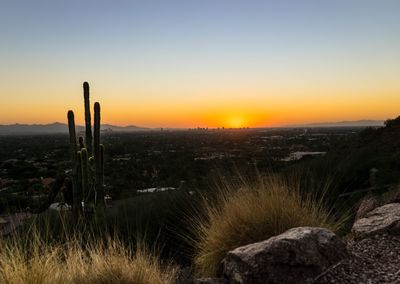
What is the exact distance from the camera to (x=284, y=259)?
17.7 feet

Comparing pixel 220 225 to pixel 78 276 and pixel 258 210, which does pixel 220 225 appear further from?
pixel 78 276

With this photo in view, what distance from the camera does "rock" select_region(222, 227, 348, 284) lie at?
532 centimetres

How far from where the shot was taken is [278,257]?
17.7ft

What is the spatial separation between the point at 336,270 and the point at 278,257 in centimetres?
70

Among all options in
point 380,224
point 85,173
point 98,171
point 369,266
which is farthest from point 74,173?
point 369,266

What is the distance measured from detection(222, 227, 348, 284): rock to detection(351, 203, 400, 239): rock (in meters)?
1.34

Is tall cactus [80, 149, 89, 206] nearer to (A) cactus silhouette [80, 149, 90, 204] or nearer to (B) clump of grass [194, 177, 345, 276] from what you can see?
(A) cactus silhouette [80, 149, 90, 204]

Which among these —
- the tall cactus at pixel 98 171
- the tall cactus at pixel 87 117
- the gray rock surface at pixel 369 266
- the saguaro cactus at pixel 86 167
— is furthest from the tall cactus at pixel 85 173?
the gray rock surface at pixel 369 266

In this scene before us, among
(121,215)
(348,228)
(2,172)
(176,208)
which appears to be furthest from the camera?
(2,172)

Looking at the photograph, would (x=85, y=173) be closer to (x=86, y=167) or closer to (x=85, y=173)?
(x=85, y=173)

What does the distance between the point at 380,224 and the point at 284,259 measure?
7.40 feet

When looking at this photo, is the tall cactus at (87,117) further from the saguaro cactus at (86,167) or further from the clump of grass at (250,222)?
the clump of grass at (250,222)

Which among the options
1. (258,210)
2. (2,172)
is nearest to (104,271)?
(258,210)

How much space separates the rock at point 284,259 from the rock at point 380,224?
1343 millimetres
